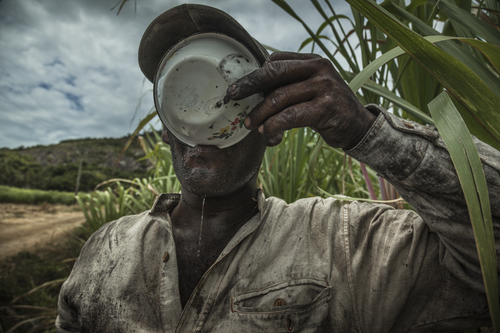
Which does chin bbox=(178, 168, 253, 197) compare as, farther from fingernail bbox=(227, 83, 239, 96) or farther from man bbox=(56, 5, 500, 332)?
fingernail bbox=(227, 83, 239, 96)

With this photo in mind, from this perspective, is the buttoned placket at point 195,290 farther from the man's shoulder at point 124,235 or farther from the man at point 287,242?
the man's shoulder at point 124,235

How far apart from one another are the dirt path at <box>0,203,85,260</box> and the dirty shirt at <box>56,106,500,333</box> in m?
3.97

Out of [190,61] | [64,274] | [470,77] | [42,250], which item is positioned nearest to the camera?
[470,77]

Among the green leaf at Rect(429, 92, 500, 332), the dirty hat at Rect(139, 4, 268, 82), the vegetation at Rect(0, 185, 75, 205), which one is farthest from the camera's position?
the vegetation at Rect(0, 185, 75, 205)

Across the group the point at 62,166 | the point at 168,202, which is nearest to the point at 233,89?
the point at 168,202

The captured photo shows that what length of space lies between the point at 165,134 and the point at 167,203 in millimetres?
313

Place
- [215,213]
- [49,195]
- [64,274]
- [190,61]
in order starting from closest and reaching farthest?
[190,61]
[215,213]
[64,274]
[49,195]

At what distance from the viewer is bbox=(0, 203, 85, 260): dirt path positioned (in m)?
4.51

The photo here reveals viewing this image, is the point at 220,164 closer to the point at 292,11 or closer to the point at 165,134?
the point at 165,134

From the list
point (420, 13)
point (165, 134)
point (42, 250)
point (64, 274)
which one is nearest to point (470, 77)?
point (420, 13)

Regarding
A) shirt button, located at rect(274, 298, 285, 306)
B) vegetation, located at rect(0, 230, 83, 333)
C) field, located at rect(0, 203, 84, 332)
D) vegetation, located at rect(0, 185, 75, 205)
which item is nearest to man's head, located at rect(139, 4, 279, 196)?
shirt button, located at rect(274, 298, 285, 306)

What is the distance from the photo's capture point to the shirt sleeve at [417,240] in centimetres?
68

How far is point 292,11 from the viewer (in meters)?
0.89

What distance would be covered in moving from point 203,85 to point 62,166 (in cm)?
1911
